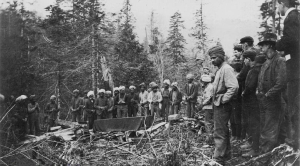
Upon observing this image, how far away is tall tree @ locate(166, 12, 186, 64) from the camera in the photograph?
39862 mm

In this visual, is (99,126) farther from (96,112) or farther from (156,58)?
(156,58)

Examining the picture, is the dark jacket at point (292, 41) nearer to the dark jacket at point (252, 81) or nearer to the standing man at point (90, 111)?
the dark jacket at point (252, 81)

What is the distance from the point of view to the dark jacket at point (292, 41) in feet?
13.6

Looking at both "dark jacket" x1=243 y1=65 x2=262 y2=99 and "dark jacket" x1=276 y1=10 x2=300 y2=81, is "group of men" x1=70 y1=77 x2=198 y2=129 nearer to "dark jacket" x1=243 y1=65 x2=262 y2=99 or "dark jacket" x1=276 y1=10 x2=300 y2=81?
"dark jacket" x1=243 y1=65 x2=262 y2=99

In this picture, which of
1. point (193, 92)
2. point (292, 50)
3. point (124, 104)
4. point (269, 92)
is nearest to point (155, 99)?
point (124, 104)

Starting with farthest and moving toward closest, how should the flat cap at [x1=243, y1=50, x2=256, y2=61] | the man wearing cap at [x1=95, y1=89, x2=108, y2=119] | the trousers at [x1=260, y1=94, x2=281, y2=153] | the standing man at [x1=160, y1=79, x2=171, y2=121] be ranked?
the standing man at [x1=160, y1=79, x2=171, y2=121] → the man wearing cap at [x1=95, y1=89, x2=108, y2=119] → the flat cap at [x1=243, y1=50, x2=256, y2=61] → the trousers at [x1=260, y1=94, x2=281, y2=153]

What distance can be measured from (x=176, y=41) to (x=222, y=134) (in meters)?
36.2

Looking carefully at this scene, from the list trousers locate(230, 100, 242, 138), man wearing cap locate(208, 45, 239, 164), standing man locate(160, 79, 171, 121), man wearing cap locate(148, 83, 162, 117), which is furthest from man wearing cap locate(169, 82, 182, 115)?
man wearing cap locate(208, 45, 239, 164)

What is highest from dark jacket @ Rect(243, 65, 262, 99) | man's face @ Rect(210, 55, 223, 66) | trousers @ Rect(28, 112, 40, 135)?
man's face @ Rect(210, 55, 223, 66)

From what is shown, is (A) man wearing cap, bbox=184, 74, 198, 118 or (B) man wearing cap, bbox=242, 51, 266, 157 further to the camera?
(A) man wearing cap, bbox=184, 74, 198, 118

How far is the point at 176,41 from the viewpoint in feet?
132

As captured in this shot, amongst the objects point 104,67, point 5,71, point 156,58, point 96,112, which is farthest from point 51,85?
point 156,58

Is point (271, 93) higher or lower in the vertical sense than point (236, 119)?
higher

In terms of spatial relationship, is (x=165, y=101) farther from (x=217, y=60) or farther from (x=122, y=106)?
(x=217, y=60)
